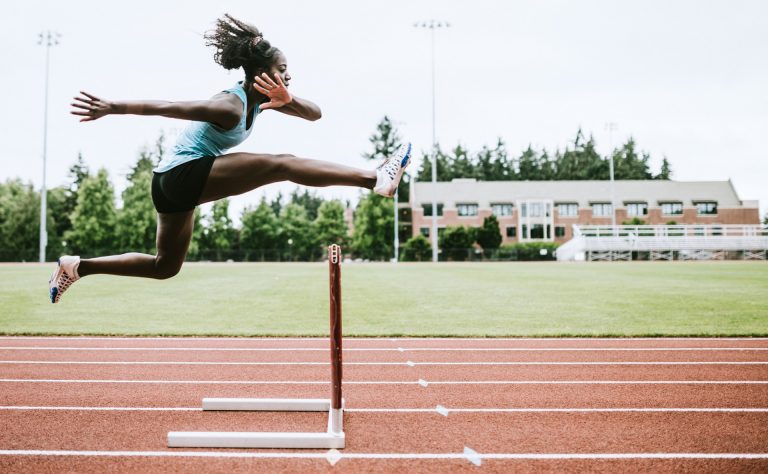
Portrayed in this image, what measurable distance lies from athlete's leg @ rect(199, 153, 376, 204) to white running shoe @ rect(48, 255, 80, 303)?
1781mm

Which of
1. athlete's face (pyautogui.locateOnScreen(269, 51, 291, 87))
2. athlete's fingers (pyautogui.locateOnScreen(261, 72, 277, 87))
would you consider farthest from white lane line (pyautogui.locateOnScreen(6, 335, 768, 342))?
athlete's fingers (pyautogui.locateOnScreen(261, 72, 277, 87))

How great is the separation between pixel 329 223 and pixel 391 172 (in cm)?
6838

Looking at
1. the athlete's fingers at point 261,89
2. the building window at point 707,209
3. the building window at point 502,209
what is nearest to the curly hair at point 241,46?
the athlete's fingers at point 261,89

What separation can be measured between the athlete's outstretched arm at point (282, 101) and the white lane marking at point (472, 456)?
2.86 meters

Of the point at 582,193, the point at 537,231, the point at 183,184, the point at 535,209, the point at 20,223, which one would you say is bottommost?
the point at 183,184

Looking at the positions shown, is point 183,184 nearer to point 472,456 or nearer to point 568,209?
point 472,456

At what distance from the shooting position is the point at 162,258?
461 cm

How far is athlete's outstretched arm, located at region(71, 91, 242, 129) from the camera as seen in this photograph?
12.2 ft

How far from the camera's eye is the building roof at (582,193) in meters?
70.3

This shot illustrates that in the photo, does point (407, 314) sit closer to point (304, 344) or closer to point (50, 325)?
point (304, 344)

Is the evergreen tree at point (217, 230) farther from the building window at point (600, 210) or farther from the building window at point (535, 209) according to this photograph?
the building window at point (600, 210)

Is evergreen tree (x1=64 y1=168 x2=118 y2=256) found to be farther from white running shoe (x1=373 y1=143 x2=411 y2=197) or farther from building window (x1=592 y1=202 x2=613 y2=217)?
white running shoe (x1=373 y1=143 x2=411 y2=197)

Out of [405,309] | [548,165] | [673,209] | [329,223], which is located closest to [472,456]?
[405,309]

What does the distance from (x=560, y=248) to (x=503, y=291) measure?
A: 4005 cm
